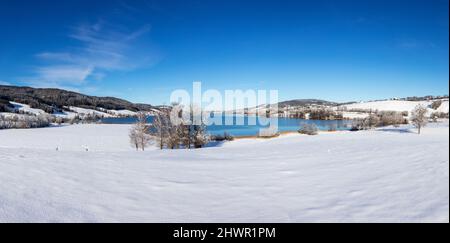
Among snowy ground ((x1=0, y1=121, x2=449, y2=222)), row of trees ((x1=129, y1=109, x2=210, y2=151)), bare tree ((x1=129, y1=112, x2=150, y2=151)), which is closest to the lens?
snowy ground ((x1=0, y1=121, x2=449, y2=222))

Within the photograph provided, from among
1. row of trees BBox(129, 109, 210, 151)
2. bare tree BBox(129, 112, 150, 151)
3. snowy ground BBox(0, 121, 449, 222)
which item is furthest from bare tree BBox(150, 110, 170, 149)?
snowy ground BBox(0, 121, 449, 222)

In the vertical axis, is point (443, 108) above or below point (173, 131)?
above

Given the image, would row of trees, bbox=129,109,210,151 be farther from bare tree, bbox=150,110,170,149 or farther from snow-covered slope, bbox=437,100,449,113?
snow-covered slope, bbox=437,100,449,113

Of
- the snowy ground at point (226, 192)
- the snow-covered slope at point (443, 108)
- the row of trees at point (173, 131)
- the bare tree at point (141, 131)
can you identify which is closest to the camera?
the snowy ground at point (226, 192)

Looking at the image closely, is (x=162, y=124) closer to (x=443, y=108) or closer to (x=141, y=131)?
(x=141, y=131)

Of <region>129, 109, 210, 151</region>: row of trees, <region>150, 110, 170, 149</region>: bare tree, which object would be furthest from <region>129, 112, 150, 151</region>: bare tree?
<region>150, 110, 170, 149</region>: bare tree

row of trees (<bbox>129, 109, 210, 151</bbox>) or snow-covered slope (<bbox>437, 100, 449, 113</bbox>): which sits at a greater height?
snow-covered slope (<bbox>437, 100, 449, 113</bbox>)

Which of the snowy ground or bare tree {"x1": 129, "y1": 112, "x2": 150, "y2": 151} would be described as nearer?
the snowy ground

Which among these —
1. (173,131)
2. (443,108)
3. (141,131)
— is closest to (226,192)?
(173,131)

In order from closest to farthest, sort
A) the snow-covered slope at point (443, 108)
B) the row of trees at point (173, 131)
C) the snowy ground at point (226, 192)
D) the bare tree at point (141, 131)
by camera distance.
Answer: the snowy ground at point (226, 192)
the row of trees at point (173, 131)
the bare tree at point (141, 131)
the snow-covered slope at point (443, 108)

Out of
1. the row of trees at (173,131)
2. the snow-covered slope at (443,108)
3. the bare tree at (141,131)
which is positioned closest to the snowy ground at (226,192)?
the row of trees at (173,131)

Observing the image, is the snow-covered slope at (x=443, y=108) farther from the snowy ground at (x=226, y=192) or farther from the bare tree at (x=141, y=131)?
the snowy ground at (x=226, y=192)

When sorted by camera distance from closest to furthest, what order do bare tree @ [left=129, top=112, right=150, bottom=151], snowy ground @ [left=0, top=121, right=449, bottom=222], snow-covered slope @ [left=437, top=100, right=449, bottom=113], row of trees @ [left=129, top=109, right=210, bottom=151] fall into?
snowy ground @ [left=0, top=121, right=449, bottom=222] < row of trees @ [left=129, top=109, right=210, bottom=151] < bare tree @ [left=129, top=112, right=150, bottom=151] < snow-covered slope @ [left=437, top=100, right=449, bottom=113]
